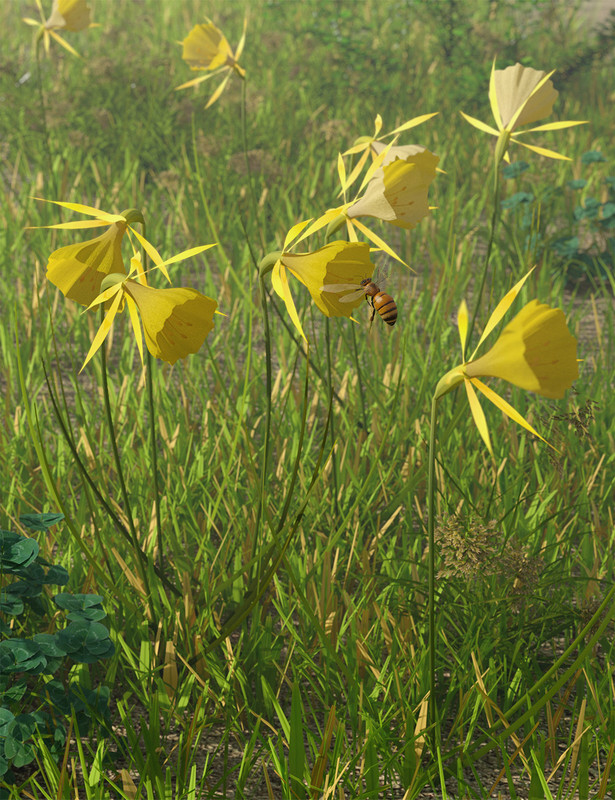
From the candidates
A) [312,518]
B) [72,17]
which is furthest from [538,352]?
[72,17]

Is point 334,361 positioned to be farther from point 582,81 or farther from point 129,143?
point 582,81

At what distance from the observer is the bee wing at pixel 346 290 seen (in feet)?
2.86

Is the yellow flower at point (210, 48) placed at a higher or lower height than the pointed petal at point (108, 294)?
higher

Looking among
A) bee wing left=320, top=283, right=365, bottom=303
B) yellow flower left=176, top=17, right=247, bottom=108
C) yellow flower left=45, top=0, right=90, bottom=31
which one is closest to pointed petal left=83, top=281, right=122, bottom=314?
bee wing left=320, top=283, right=365, bottom=303

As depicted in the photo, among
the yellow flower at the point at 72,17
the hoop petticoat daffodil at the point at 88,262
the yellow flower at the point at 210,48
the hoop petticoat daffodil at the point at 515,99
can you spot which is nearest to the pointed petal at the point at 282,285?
the hoop petticoat daffodil at the point at 88,262

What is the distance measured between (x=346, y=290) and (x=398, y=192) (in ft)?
0.84

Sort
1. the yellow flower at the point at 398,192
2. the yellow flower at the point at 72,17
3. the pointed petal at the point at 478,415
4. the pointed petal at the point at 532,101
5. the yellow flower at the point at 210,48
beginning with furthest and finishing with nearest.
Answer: the yellow flower at the point at 72,17 < the yellow flower at the point at 210,48 < the pointed petal at the point at 532,101 < the yellow flower at the point at 398,192 < the pointed petal at the point at 478,415

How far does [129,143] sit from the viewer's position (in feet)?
13.6

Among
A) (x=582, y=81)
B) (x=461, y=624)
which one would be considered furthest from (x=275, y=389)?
(x=582, y=81)

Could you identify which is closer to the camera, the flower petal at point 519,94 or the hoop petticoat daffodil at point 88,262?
the hoop petticoat daffodil at point 88,262

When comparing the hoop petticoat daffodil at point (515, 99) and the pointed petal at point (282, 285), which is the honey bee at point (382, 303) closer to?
the pointed petal at point (282, 285)

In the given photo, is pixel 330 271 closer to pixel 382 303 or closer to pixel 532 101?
pixel 382 303

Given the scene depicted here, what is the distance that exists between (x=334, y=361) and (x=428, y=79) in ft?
12.8

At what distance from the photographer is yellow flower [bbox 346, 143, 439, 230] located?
105 centimetres
